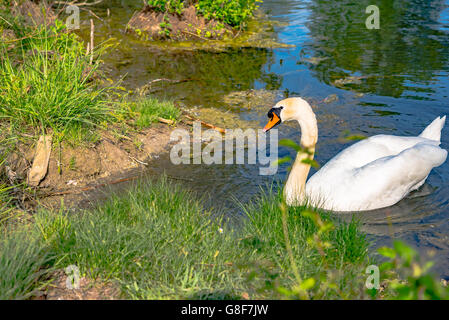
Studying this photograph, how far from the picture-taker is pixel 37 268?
3.39 meters

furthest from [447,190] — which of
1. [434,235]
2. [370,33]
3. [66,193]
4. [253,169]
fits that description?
[370,33]

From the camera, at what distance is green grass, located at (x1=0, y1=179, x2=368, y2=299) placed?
11.1ft

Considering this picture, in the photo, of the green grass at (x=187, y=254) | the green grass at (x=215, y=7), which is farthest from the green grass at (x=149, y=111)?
the green grass at (x=215, y=7)

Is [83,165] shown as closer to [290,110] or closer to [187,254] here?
[290,110]

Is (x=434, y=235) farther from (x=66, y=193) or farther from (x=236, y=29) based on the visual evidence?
(x=236, y=29)

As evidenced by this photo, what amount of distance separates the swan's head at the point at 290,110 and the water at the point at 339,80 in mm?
467

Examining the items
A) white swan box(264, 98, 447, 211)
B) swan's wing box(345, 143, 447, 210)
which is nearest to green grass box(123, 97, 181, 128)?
white swan box(264, 98, 447, 211)

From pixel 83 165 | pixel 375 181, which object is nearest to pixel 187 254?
pixel 375 181

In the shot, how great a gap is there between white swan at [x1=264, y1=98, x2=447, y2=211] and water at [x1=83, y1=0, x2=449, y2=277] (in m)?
0.22

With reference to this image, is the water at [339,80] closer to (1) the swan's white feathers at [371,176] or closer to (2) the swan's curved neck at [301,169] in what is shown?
(1) the swan's white feathers at [371,176]

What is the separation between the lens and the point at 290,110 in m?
5.59

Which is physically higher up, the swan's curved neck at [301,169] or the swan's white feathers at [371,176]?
the swan's curved neck at [301,169]

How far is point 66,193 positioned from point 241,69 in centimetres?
574

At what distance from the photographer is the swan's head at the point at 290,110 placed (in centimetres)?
554
